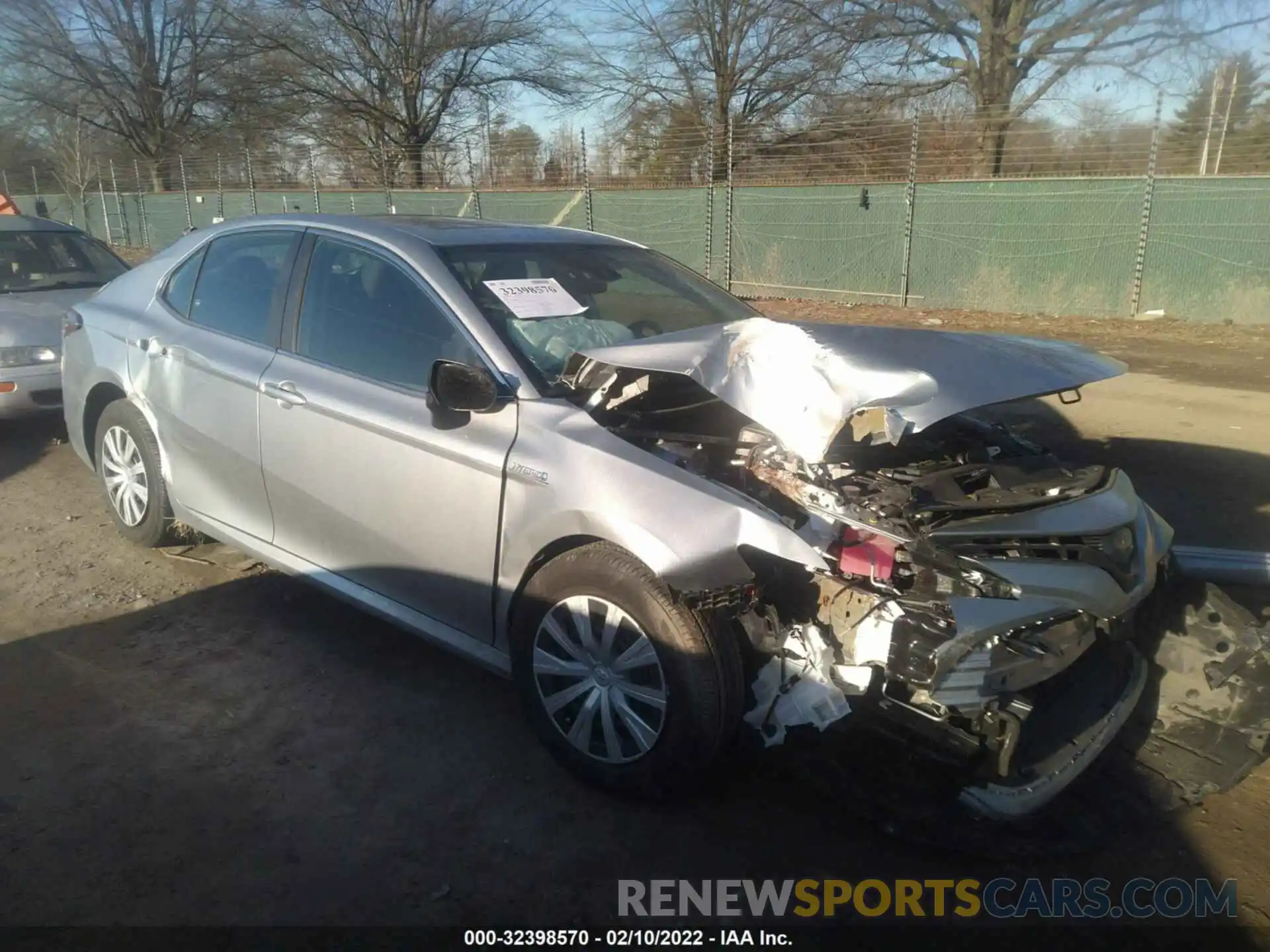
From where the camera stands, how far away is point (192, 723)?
349 cm

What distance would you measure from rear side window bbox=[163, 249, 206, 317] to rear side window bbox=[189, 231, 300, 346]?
46mm

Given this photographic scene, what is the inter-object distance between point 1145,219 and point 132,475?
42.8 feet

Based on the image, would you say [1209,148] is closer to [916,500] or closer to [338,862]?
[916,500]

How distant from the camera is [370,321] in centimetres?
377

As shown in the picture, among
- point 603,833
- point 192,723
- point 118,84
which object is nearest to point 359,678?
point 192,723

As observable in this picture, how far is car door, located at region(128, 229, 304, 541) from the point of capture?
4113 mm

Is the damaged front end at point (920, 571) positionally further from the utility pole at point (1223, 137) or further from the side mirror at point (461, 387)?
the utility pole at point (1223, 137)

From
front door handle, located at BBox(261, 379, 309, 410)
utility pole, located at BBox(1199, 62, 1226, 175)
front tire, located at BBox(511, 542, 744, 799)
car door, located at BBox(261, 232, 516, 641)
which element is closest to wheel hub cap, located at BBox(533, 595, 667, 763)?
front tire, located at BBox(511, 542, 744, 799)

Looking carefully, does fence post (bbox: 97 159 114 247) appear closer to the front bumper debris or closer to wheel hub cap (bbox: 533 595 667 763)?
wheel hub cap (bbox: 533 595 667 763)

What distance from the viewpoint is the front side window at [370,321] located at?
11.6 ft

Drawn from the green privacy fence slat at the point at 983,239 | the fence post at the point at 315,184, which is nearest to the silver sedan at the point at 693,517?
the green privacy fence slat at the point at 983,239

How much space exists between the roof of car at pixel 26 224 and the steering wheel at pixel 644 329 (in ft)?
21.5

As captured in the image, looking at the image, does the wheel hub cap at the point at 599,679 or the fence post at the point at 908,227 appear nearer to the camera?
the wheel hub cap at the point at 599,679

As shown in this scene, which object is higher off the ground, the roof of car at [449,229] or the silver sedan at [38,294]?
the roof of car at [449,229]
